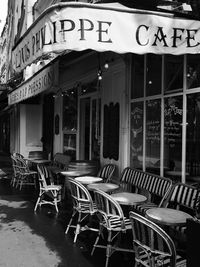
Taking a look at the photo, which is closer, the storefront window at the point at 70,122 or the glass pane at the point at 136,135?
the glass pane at the point at 136,135

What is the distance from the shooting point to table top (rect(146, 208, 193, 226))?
12.1 feet

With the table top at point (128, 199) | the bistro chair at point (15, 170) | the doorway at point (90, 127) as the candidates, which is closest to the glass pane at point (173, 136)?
the table top at point (128, 199)

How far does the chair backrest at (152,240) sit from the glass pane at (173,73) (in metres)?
2.80

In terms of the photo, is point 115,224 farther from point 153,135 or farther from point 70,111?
point 70,111

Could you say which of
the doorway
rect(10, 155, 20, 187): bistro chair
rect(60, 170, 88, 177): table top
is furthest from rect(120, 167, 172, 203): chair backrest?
rect(10, 155, 20, 187): bistro chair

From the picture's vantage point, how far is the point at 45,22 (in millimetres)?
3879

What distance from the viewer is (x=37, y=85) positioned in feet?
28.0

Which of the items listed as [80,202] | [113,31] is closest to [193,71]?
[113,31]

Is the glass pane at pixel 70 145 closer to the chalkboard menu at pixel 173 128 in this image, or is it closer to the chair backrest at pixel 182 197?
the chalkboard menu at pixel 173 128

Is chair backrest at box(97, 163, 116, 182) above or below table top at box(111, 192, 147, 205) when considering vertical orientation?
above

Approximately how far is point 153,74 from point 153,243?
3.81 m

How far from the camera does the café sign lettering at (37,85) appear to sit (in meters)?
7.64

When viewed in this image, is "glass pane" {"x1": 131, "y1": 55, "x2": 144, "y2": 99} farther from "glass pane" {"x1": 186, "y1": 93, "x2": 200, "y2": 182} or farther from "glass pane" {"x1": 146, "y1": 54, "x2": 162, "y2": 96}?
"glass pane" {"x1": 186, "y1": 93, "x2": 200, "y2": 182}

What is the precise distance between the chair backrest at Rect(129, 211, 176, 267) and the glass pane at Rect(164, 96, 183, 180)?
2.24 m
